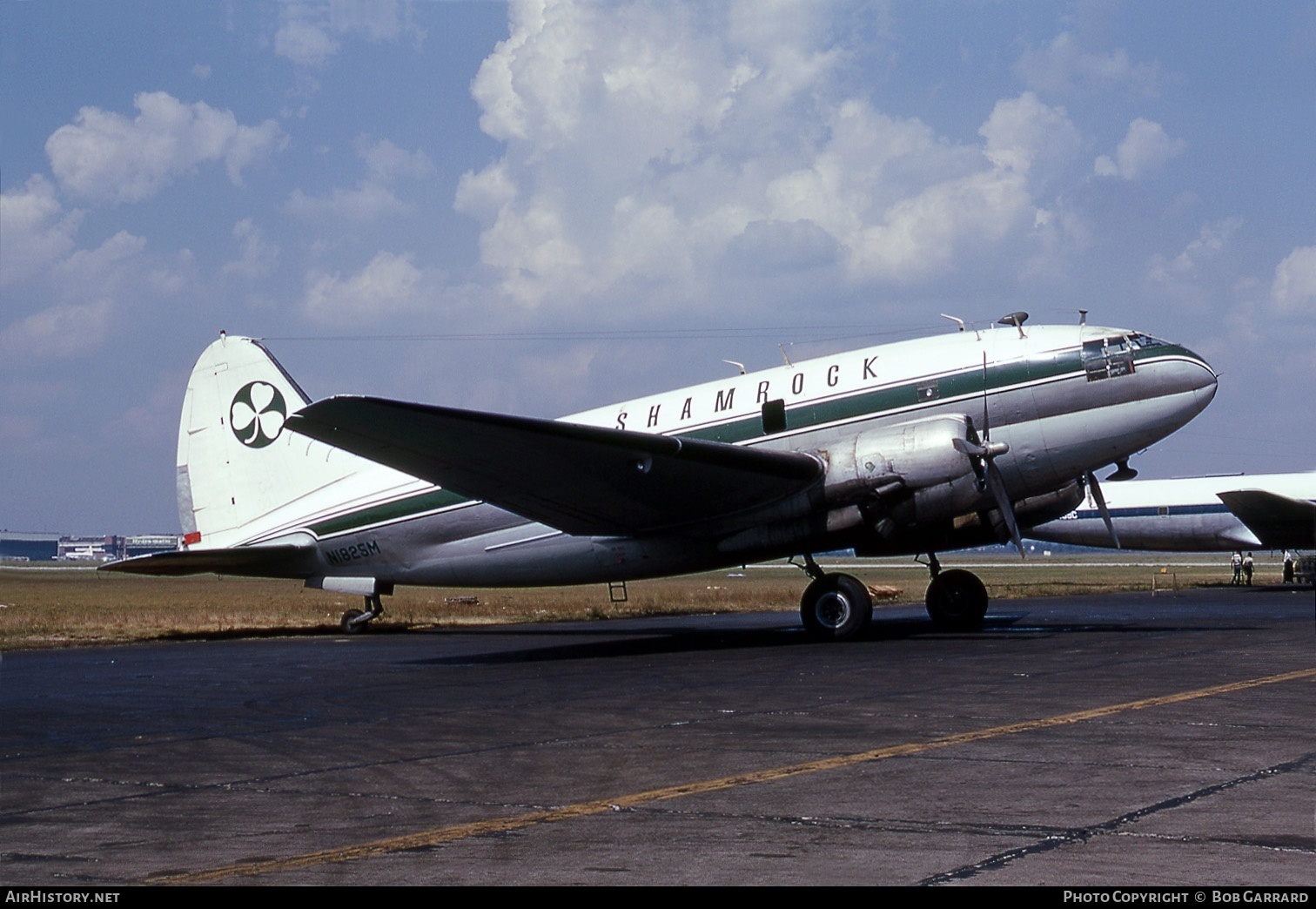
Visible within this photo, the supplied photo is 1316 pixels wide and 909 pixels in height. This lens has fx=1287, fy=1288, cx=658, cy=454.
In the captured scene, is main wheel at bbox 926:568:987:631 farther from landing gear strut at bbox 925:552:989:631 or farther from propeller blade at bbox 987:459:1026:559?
propeller blade at bbox 987:459:1026:559

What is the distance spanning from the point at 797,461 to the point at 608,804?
1349cm

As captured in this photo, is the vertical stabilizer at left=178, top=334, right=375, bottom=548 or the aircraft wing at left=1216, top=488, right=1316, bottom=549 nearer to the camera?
the vertical stabilizer at left=178, top=334, right=375, bottom=548

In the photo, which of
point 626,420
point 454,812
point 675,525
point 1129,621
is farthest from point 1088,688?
point 1129,621

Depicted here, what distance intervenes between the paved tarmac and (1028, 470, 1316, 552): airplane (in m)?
40.7

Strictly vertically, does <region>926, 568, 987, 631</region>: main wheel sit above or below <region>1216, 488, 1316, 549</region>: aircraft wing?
below

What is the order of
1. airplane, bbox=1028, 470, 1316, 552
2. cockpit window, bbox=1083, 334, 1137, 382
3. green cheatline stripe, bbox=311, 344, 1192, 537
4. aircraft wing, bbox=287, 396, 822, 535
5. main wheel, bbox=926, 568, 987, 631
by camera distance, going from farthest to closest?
airplane, bbox=1028, 470, 1316, 552
main wheel, bbox=926, 568, 987, 631
green cheatline stripe, bbox=311, 344, 1192, 537
cockpit window, bbox=1083, 334, 1137, 382
aircraft wing, bbox=287, 396, 822, 535

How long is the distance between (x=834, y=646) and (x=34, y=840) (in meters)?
15.2

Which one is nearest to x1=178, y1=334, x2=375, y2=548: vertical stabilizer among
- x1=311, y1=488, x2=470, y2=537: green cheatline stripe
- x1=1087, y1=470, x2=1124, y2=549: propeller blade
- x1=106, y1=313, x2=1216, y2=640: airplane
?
x1=311, y1=488, x2=470, y2=537: green cheatline stripe

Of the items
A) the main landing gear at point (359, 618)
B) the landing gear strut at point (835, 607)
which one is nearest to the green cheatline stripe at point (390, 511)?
the main landing gear at point (359, 618)

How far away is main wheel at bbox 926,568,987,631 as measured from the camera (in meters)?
25.5

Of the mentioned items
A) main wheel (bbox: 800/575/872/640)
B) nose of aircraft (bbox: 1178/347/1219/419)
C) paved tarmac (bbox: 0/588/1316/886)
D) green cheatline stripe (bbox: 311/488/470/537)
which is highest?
nose of aircraft (bbox: 1178/347/1219/419)

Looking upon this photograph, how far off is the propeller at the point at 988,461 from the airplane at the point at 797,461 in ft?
0.15

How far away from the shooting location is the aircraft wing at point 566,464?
1891cm

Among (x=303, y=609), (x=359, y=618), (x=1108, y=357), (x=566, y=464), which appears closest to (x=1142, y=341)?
(x=1108, y=357)
